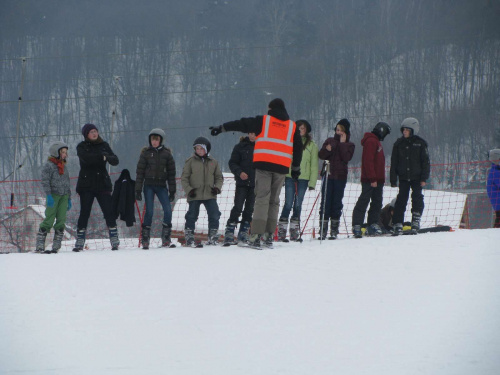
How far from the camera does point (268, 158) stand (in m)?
8.70

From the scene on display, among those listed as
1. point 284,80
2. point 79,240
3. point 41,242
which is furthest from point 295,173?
point 284,80

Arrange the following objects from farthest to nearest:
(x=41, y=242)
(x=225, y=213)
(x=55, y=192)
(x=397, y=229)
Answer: (x=225, y=213), (x=397, y=229), (x=55, y=192), (x=41, y=242)

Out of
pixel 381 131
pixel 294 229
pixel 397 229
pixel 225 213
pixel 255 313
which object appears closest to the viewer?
pixel 255 313

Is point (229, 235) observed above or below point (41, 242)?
above

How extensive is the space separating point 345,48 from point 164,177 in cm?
10928

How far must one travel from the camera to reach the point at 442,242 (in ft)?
28.7

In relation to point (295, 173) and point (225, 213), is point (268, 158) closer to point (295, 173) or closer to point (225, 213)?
point (295, 173)

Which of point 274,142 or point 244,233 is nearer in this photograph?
point 274,142

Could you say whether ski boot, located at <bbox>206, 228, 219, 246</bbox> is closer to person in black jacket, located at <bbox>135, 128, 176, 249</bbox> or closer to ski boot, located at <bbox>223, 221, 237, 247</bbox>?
ski boot, located at <bbox>223, 221, 237, 247</bbox>

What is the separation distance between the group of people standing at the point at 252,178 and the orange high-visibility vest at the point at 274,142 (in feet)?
0.04

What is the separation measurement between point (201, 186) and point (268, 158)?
4.18 feet

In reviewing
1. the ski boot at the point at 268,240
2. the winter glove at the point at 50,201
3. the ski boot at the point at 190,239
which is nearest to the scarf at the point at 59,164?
the winter glove at the point at 50,201

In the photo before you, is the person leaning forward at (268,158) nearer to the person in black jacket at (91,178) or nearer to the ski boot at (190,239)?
the ski boot at (190,239)

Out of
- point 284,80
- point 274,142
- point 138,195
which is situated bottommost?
point 138,195
